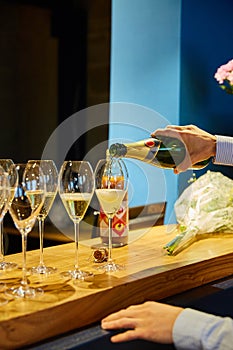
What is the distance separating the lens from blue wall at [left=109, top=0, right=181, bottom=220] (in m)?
3.54

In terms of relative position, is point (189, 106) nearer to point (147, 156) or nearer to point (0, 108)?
point (0, 108)

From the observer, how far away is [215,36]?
3652mm

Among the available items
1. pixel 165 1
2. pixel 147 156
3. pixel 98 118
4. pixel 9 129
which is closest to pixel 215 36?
pixel 165 1

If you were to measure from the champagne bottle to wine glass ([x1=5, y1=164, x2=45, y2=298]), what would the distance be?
0.32 meters

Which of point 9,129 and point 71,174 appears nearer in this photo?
point 71,174

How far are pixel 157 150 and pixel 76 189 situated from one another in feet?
1.15

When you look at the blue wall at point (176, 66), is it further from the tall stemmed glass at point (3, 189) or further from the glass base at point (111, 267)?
the tall stemmed glass at point (3, 189)

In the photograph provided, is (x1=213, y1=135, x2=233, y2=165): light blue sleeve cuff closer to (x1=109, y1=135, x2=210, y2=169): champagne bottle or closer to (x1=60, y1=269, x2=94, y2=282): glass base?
(x1=109, y1=135, x2=210, y2=169): champagne bottle

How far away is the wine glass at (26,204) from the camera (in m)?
1.04

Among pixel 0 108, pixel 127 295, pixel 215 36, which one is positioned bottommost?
pixel 127 295

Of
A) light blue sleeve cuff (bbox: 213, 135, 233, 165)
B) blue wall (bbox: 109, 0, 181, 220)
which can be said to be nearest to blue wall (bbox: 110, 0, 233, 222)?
blue wall (bbox: 109, 0, 181, 220)

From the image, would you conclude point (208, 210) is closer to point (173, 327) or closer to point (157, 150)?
point (157, 150)

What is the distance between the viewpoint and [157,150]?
1.46 meters

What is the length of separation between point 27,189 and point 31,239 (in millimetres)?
1703
